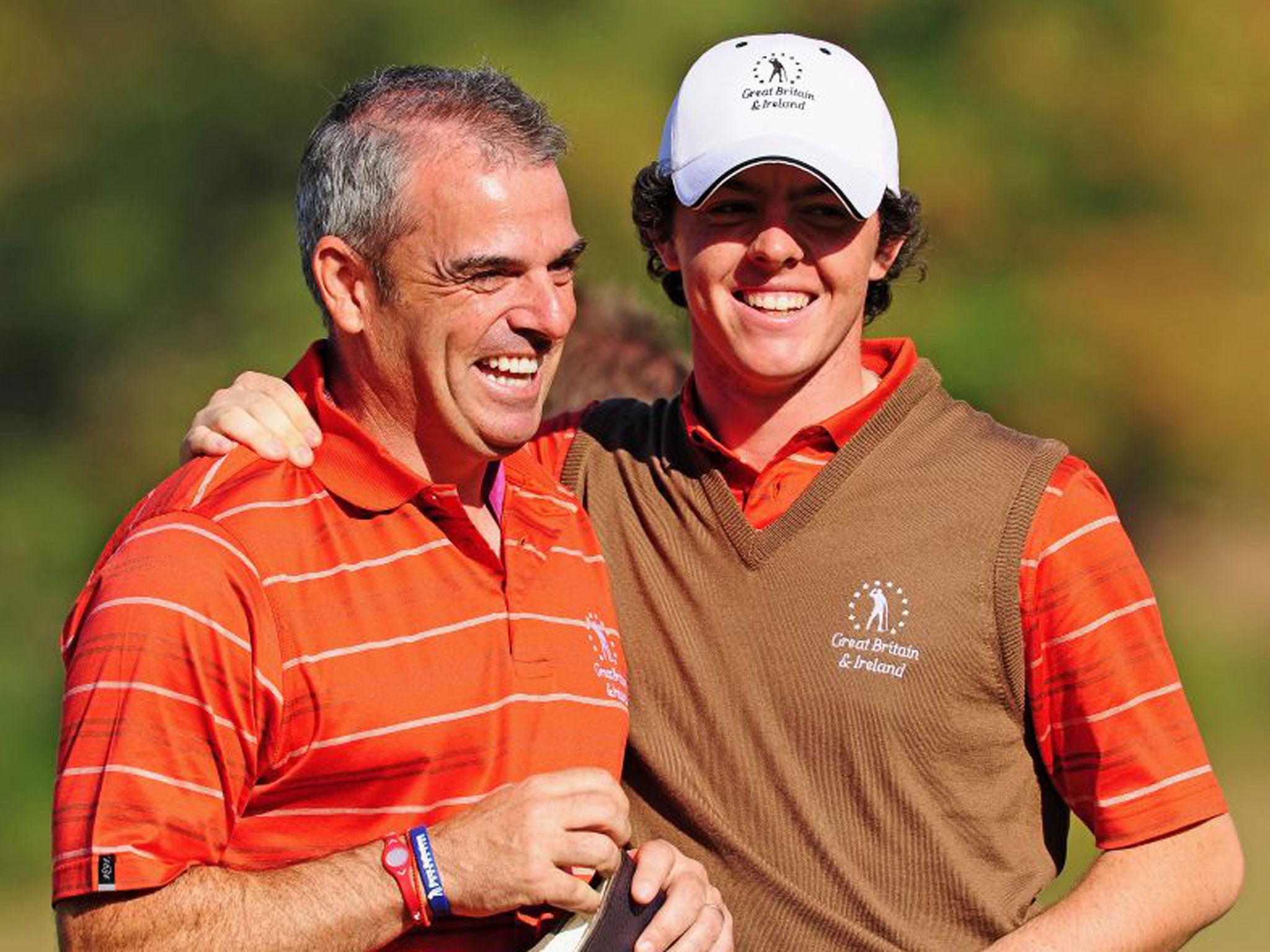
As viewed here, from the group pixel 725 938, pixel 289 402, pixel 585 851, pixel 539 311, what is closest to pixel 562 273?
pixel 539 311

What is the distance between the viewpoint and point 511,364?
2643 millimetres

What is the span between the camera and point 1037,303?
353 inches

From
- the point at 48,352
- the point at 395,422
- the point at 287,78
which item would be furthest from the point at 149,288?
the point at 395,422

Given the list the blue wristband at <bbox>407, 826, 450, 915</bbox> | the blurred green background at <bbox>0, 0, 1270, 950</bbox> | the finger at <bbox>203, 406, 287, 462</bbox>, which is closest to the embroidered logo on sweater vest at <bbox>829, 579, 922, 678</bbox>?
the blue wristband at <bbox>407, 826, 450, 915</bbox>

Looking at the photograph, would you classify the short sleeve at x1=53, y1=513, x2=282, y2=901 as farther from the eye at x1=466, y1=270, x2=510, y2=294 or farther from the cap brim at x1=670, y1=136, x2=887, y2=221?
the cap brim at x1=670, y1=136, x2=887, y2=221

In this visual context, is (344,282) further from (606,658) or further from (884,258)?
(884,258)

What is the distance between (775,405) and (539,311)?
591 mm

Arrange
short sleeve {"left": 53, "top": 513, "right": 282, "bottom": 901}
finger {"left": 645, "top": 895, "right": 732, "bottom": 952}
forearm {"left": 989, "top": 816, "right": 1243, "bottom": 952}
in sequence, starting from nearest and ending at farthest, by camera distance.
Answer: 1. short sleeve {"left": 53, "top": 513, "right": 282, "bottom": 901}
2. finger {"left": 645, "top": 895, "right": 732, "bottom": 952}
3. forearm {"left": 989, "top": 816, "right": 1243, "bottom": 952}

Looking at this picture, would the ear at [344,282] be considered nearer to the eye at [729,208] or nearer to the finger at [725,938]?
the eye at [729,208]

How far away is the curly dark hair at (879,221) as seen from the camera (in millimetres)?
3242

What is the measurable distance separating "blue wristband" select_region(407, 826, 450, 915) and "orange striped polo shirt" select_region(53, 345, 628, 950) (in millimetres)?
85

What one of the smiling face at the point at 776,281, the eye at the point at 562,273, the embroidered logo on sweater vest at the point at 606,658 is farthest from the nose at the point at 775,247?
the embroidered logo on sweater vest at the point at 606,658

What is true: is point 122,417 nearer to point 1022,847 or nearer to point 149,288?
point 149,288

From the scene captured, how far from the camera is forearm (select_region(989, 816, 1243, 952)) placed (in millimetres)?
2715
